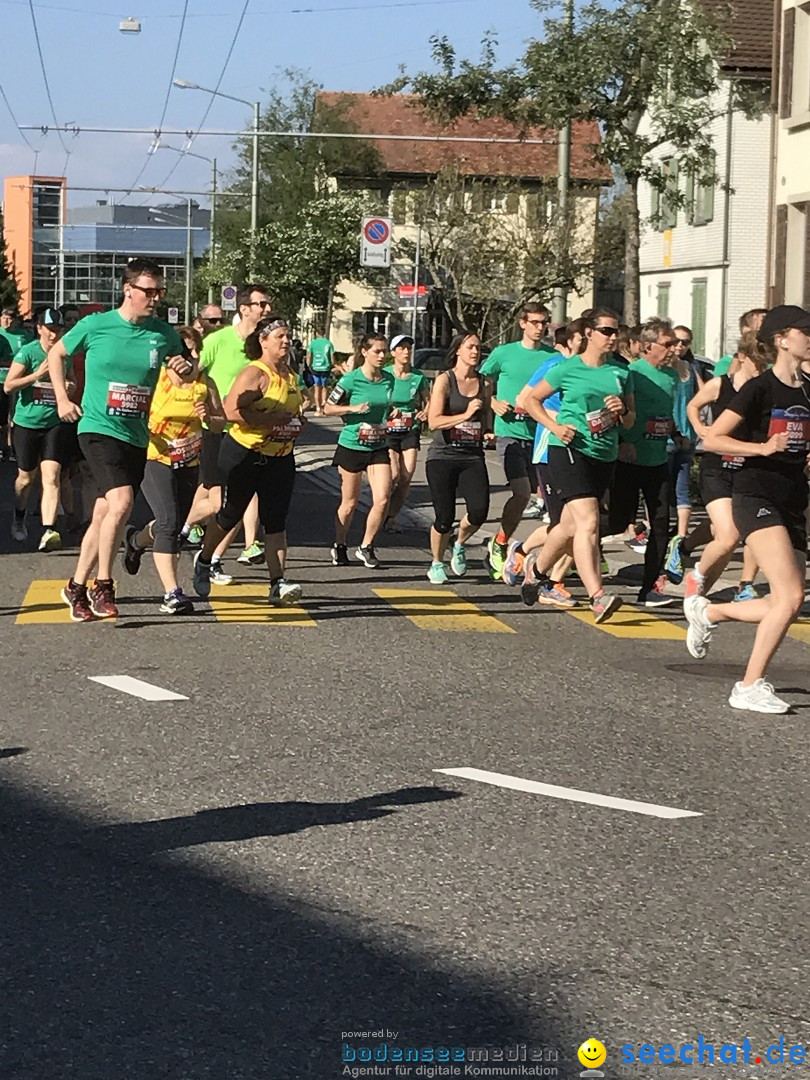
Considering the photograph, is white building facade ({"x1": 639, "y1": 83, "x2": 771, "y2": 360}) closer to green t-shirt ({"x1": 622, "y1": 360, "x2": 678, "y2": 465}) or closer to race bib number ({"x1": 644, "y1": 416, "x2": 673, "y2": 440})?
green t-shirt ({"x1": 622, "y1": 360, "x2": 678, "y2": 465})

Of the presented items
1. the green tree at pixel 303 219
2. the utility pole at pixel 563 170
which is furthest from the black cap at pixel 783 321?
the green tree at pixel 303 219

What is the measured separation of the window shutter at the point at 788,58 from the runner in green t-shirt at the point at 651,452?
49.8 feet

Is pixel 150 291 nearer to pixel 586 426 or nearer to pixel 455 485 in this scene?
pixel 586 426

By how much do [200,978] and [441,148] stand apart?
75.9 m

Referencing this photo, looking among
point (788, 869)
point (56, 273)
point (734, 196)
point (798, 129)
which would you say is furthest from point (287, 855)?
point (56, 273)

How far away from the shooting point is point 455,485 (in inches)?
597

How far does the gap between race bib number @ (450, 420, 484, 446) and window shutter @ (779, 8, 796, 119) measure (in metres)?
15.0

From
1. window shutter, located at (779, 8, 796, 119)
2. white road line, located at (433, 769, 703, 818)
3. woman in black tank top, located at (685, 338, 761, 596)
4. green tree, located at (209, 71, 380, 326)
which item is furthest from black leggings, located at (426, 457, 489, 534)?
green tree, located at (209, 71, 380, 326)

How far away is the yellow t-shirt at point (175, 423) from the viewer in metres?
13.0

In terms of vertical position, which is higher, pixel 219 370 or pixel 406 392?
pixel 219 370

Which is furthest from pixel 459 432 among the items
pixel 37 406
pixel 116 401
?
pixel 37 406

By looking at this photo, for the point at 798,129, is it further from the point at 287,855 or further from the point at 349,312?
the point at 349,312

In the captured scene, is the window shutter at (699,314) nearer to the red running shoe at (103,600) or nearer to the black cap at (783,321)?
the red running shoe at (103,600)

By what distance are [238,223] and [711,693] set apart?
2873 inches
